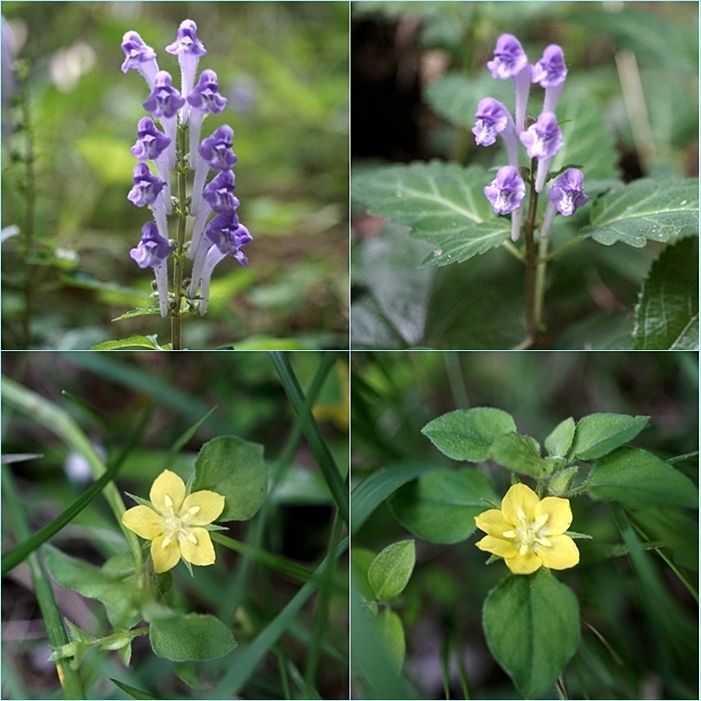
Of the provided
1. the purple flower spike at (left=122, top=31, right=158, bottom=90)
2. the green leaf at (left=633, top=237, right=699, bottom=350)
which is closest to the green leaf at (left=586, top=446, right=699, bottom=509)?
the green leaf at (left=633, top=237, right=699, bottom=350)

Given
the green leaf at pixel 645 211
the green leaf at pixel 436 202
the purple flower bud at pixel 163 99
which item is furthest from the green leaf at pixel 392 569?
the purple flower bud at pixel 163 99

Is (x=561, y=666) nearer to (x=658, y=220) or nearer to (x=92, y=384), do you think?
(x=658, y=220)

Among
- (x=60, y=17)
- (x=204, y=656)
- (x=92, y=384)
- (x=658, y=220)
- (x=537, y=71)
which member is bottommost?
(x=204, y=656)

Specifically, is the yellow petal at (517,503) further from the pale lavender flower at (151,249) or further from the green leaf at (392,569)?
the pale lavender flower at (151,249)

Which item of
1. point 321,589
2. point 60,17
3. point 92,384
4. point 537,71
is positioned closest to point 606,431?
point 321,589

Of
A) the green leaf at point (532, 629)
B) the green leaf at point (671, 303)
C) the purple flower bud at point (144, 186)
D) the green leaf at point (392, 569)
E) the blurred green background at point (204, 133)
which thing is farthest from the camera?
the blurred green background at point (204, 133)

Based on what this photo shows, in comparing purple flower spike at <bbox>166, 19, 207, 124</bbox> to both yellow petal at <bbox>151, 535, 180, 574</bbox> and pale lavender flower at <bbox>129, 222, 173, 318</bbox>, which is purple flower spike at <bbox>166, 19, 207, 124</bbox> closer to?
pale lavender flower at <bbox>129, 222, 173, 318</bbox>

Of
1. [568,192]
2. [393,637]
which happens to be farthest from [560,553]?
[568,192]
